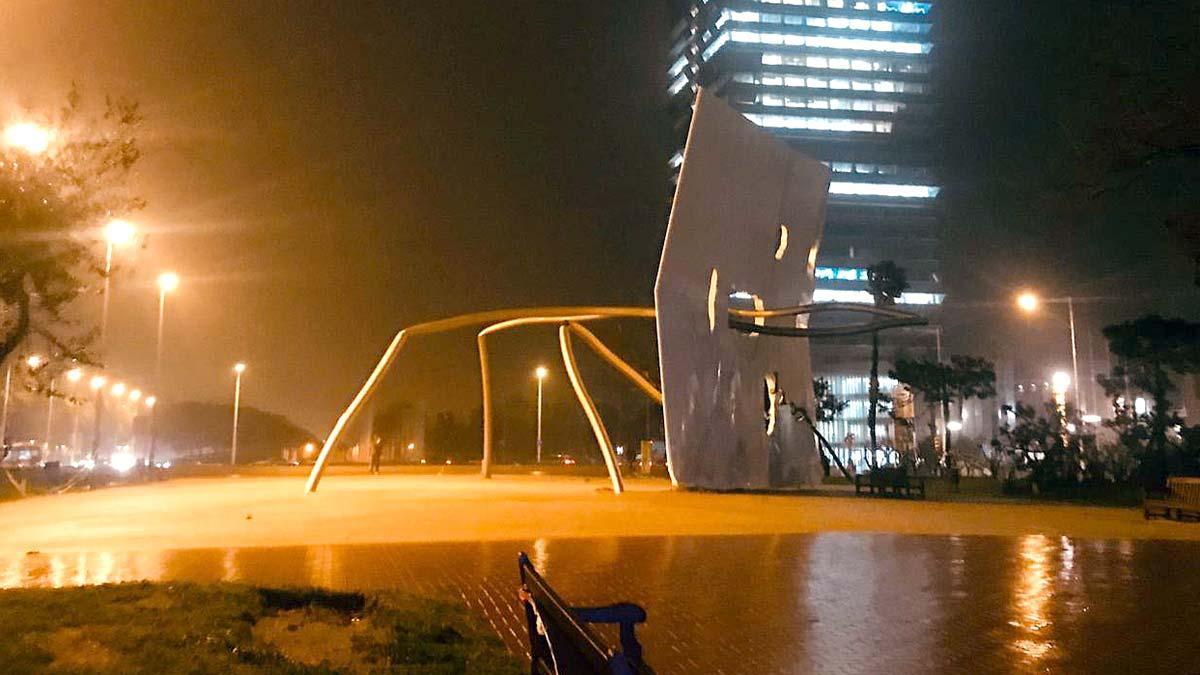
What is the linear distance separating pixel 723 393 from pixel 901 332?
9192 centimetres

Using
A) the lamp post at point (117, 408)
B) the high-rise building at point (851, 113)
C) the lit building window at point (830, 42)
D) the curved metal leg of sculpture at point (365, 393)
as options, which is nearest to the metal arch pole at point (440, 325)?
the curved metal leg of sculpture at point (365, 393)

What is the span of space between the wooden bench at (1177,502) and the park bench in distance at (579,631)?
1852 centimetres

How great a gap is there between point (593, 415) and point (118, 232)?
14.9 metres

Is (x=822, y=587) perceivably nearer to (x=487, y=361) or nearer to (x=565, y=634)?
(x=565, y=634)

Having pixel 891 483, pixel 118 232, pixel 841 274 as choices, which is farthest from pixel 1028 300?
pixel 841 274

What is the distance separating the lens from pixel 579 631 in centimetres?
331

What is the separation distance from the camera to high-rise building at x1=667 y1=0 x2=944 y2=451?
4439 inches

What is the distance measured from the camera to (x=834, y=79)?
115 m

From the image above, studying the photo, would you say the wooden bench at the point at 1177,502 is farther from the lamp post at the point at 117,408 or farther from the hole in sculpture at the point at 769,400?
the lamp post at the point at 117,408

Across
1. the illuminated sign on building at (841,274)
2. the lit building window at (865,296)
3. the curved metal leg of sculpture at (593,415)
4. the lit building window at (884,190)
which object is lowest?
the curved metal leg of sculpture at (593,415)

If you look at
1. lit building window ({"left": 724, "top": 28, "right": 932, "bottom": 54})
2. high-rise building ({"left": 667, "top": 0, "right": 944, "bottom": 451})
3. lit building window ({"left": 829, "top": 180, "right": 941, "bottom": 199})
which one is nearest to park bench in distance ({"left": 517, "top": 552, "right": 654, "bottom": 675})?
high-rise building ({"left": 667, "top": 0, "right": 944, "bottom": 451})

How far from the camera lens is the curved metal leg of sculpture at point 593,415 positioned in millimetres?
26141

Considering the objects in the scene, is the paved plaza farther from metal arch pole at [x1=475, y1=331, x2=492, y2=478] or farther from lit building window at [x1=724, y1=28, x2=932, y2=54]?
lit building window at [x1=724, y1=28, x2=932, y2=54]

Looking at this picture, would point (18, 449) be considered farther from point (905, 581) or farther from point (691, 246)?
point (905, 581)
